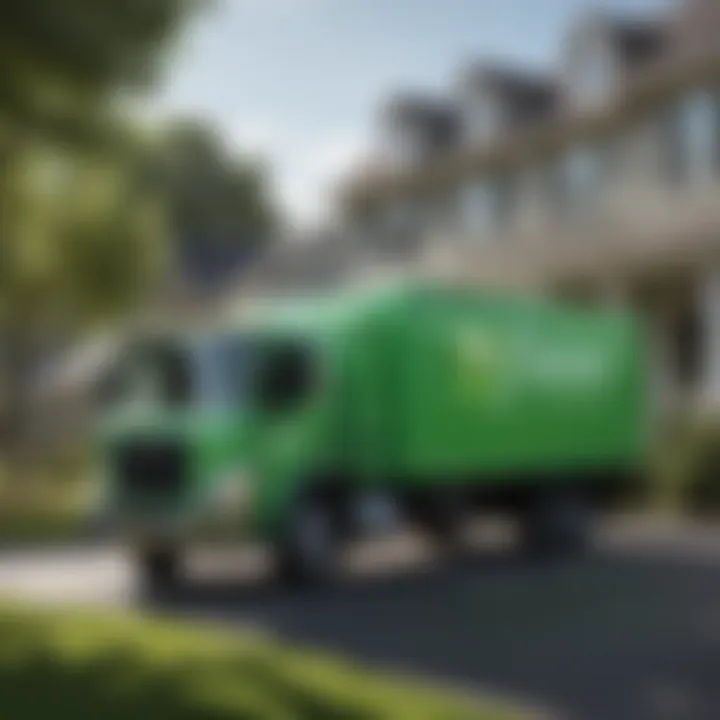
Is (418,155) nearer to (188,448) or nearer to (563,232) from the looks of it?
(563,232)

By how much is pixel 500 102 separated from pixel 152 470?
1866cm

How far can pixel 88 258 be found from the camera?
89.9 feet

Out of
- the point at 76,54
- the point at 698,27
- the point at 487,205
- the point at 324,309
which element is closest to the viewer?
the point at 76,54

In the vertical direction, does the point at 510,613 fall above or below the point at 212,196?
below

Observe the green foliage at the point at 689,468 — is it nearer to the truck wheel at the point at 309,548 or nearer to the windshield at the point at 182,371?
the truck wheel at the point at 309,548

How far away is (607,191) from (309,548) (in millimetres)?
14460

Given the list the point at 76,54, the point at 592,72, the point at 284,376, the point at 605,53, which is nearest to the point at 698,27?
the point at 605,53

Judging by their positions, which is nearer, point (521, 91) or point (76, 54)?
point (76, 54)

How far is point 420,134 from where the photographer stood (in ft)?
104

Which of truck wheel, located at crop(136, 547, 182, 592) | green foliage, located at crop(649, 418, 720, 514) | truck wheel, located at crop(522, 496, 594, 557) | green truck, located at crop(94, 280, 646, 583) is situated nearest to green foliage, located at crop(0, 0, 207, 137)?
green truck, located at crop(94, 280, 646, 583)

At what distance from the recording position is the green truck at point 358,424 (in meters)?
13.8

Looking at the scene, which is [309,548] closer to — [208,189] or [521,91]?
[208,189]

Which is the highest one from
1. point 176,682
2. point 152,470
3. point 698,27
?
point 698,27

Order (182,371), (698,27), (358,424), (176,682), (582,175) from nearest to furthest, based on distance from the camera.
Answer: (176,682) < (182,371) < (358,424) < (698,27) < (582,175)
